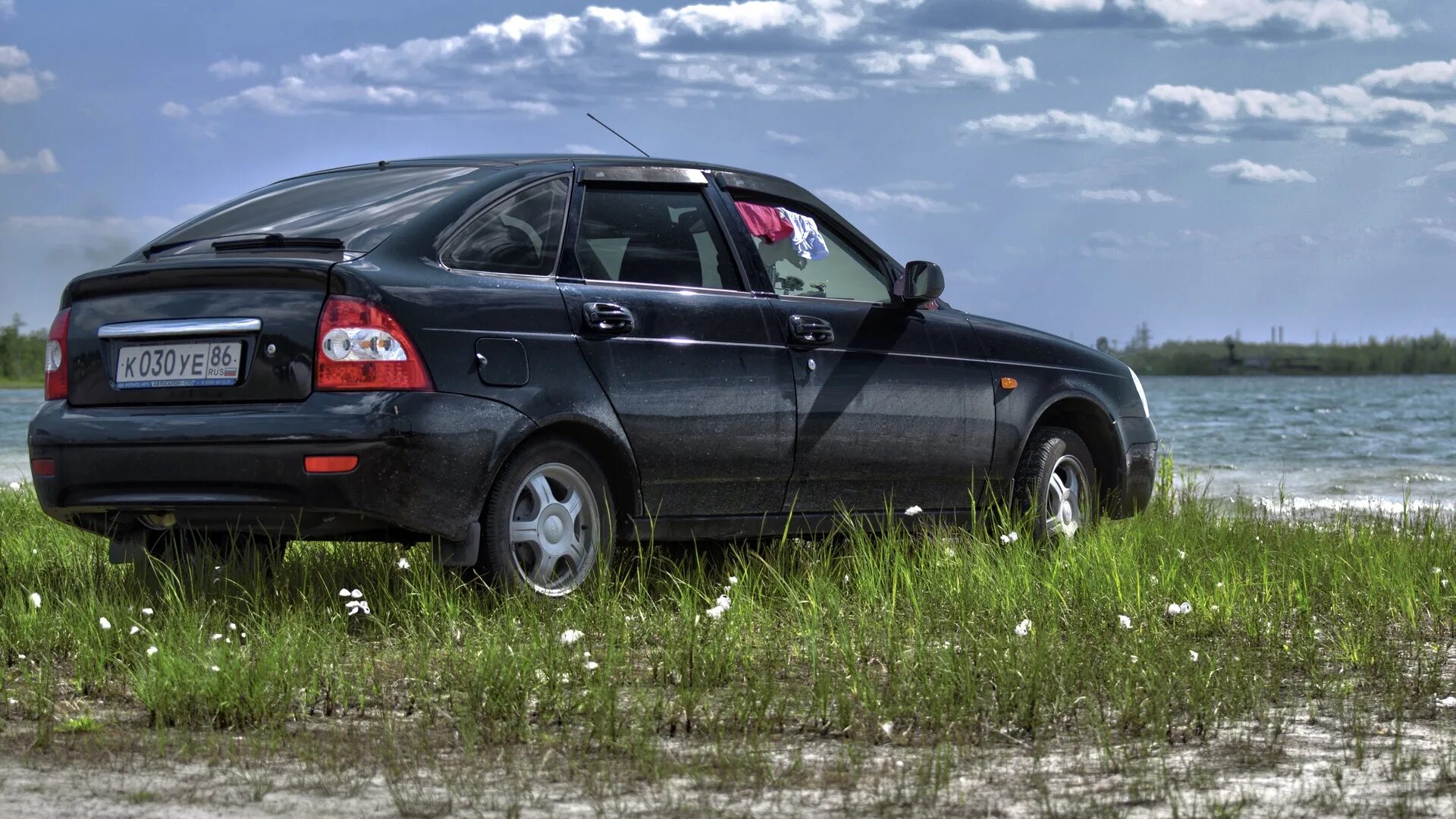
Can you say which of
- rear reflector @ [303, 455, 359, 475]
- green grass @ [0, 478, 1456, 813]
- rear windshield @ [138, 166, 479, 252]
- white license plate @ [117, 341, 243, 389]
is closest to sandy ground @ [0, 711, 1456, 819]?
green grass @ [0, 478, 1456, 813]

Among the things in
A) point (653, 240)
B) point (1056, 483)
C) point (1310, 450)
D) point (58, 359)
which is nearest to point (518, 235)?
point (653, 240)

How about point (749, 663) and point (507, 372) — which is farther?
point (507, 372)

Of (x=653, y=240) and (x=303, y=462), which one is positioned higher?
(x=653, y=240)

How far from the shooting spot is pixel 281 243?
5598 mm

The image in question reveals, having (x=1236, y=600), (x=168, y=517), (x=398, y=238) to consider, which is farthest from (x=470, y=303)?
(x=1236, y=600)

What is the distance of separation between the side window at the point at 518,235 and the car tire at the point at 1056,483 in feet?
8.33

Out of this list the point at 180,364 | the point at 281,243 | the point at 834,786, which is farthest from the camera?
A: the point at 281,243

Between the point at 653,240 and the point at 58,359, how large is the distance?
2134 mm

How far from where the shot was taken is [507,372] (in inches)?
215

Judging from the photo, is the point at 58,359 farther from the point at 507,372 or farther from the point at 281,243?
the point at 507,372

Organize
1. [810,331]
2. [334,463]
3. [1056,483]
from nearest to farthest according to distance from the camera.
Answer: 1. [334,463]
2. [810,331]
3. [1056,483]

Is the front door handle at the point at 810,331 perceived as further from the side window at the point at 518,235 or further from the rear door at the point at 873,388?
the side window at the point at 518,235

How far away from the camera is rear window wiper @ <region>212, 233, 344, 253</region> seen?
18.0 ft

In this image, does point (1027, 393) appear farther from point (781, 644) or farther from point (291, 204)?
point (291, 204)
